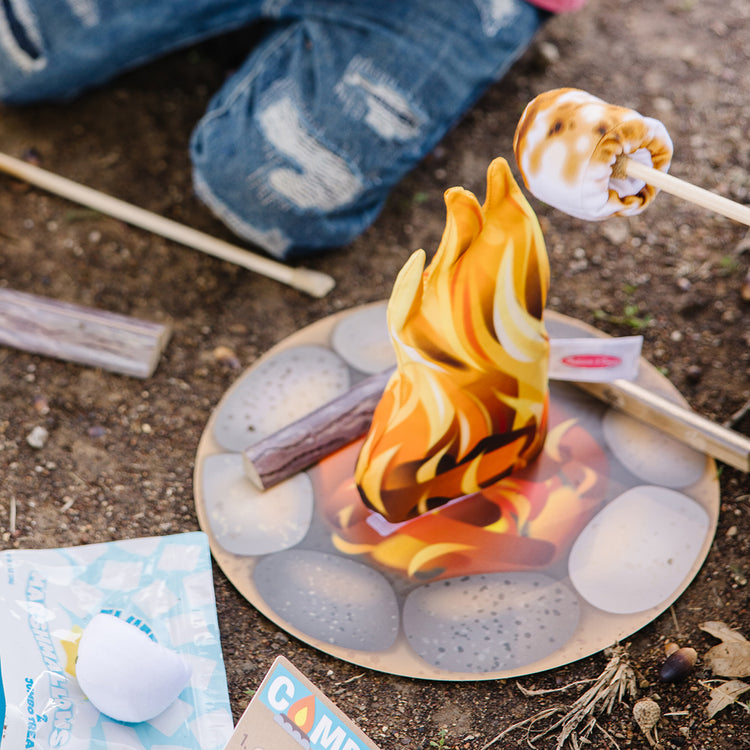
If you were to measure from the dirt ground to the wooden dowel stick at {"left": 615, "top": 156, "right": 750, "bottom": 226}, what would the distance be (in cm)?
62

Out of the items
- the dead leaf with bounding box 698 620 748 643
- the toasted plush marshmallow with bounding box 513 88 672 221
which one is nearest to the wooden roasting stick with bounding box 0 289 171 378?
the toasted plush marshmallow with bounding box 513 88 672 221

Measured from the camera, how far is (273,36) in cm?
184

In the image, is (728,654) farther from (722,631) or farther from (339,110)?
(339,110)

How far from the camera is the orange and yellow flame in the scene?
110 centimetres

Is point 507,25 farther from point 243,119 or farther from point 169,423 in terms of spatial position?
point 169,423

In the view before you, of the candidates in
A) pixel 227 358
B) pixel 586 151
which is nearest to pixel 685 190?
pixel 586 151

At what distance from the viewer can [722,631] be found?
1229 mm

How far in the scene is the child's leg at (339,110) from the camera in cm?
166

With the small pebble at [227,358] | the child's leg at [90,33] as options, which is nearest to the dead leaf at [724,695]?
the small pebble at [227,358]

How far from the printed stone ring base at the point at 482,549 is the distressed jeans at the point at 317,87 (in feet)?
1.55

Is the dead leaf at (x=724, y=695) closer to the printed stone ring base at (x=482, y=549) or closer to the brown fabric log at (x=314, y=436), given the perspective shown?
the printed stone ring base at (x=482, y=549)

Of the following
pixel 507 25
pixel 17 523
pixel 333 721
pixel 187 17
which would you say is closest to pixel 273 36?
pixel 187 17

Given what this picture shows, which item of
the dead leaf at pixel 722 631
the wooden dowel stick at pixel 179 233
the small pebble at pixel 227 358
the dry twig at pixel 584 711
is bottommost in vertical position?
the small pebble at pixel 227 358

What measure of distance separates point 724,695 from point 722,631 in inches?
3.8
